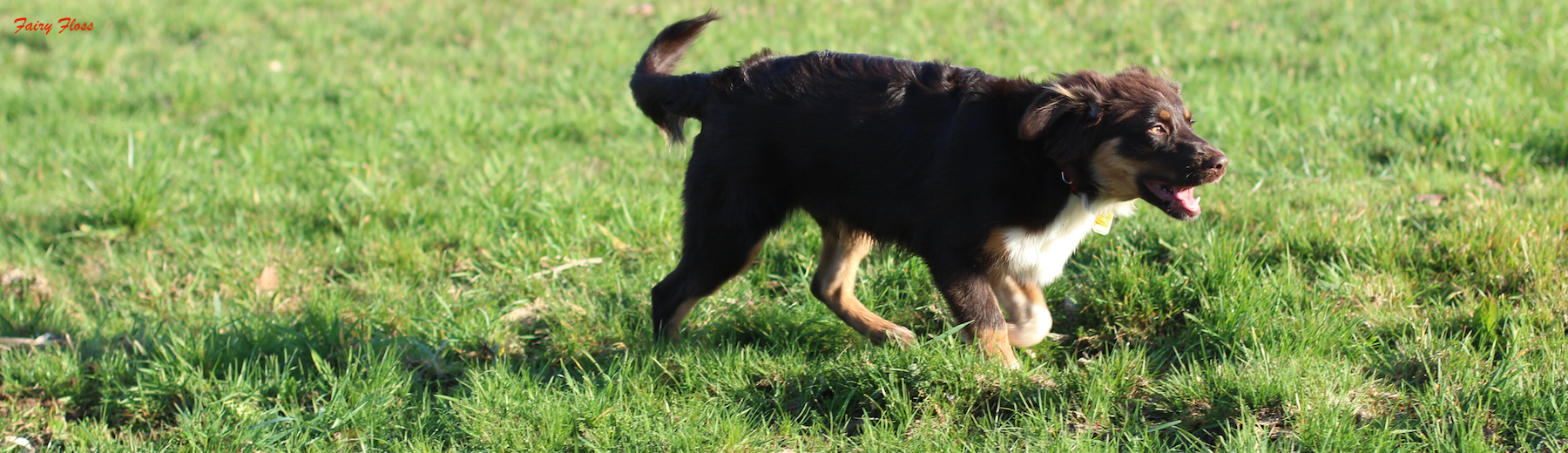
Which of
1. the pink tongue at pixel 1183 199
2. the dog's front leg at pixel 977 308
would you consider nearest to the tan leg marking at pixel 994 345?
the dog's front leg at pixel 977 308

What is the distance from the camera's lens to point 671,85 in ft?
11.7

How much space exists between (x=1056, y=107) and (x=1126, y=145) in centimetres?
22

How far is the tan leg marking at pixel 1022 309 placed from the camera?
10.3 ft

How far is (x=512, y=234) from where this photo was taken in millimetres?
4449

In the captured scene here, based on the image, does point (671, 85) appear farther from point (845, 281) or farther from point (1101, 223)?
point (1101, 223)

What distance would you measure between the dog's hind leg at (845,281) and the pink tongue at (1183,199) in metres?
0.88

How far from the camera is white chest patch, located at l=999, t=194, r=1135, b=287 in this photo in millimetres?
2963

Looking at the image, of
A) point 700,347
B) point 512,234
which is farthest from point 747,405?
point 512,234

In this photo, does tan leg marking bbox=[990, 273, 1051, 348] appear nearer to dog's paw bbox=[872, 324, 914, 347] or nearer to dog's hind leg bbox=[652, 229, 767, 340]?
dog's paw bbox=[872, 324, 914, 347]

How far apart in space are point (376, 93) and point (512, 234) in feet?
9.45

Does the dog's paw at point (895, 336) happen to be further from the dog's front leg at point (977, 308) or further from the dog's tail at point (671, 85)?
the dog's tail at point (671, 85)
